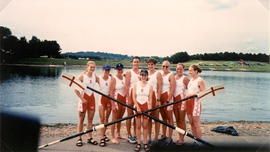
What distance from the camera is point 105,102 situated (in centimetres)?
542

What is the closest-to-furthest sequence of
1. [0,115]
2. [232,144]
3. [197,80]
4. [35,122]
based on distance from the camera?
1. [35,122]
2. [0,115]
3. [197,80]
4. [232,144]

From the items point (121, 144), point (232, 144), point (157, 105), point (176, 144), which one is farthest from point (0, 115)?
point (232, 144)

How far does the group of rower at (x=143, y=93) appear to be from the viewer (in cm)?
506

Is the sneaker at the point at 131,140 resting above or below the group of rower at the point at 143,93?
below

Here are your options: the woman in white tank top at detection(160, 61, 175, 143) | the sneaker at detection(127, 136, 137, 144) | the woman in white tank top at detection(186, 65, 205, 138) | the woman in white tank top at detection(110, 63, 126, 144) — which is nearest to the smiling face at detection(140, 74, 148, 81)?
the woman in white tank top at detection(160, 61, 175, 143)

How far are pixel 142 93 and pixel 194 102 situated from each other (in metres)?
0.97

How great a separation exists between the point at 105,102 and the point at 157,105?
1001 millimetres

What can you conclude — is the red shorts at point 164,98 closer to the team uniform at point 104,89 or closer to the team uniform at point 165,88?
the team uniform at point 165,88

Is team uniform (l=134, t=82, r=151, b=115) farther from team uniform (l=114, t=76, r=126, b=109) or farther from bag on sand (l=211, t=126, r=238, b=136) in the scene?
bag on sand (l=211, t=126, r=238, b=136)

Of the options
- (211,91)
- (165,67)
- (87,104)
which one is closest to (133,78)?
(165,67)

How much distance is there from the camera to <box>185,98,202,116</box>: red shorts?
512 centimetres

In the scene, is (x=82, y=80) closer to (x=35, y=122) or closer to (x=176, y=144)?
(x=35, y=122)

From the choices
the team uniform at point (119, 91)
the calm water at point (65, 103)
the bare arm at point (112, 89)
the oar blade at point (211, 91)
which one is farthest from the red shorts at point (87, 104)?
the oar blade at point (211, 91)

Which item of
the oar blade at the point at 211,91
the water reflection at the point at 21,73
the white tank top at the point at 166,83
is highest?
the white tank top at the point at 166,83
